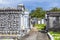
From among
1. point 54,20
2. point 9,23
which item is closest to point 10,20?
point 9,23

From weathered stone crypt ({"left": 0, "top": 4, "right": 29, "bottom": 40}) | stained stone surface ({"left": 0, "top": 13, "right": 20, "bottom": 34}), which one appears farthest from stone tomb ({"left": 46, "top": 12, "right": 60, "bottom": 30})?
stained stone surface ({"left": 0, "top": 13, "right": 20, "bottom": 34})

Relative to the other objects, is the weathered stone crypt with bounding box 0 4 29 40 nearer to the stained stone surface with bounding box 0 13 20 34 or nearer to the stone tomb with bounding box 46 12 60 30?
the stained stone surface with bounding box 0 13 20 34

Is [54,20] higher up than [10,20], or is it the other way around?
[10,20]

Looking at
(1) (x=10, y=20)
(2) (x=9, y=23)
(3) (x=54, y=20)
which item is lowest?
(3) (x=54, y=20)

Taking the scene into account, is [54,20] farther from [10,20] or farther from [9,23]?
[9,23]

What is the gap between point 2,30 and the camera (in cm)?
3797

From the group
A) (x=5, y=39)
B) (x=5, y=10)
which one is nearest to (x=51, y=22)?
(x=5, y=10)

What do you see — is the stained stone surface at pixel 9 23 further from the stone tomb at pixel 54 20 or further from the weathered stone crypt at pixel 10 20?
the stone tomb at pixel 54 20

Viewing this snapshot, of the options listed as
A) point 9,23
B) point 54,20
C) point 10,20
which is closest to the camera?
point 9,23

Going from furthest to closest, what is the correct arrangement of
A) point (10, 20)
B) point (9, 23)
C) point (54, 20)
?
point (54, 20), point (10, 20), point (9, 23)

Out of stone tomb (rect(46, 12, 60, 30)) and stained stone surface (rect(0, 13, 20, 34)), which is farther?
stone tomb (rect(46, 12, 60, 30))

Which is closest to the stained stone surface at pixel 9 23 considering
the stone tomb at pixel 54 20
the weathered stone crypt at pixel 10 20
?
the weathered stone crypt at pixel 10 20

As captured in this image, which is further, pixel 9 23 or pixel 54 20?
pixel 54 20

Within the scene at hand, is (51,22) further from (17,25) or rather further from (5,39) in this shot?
(5,39)
